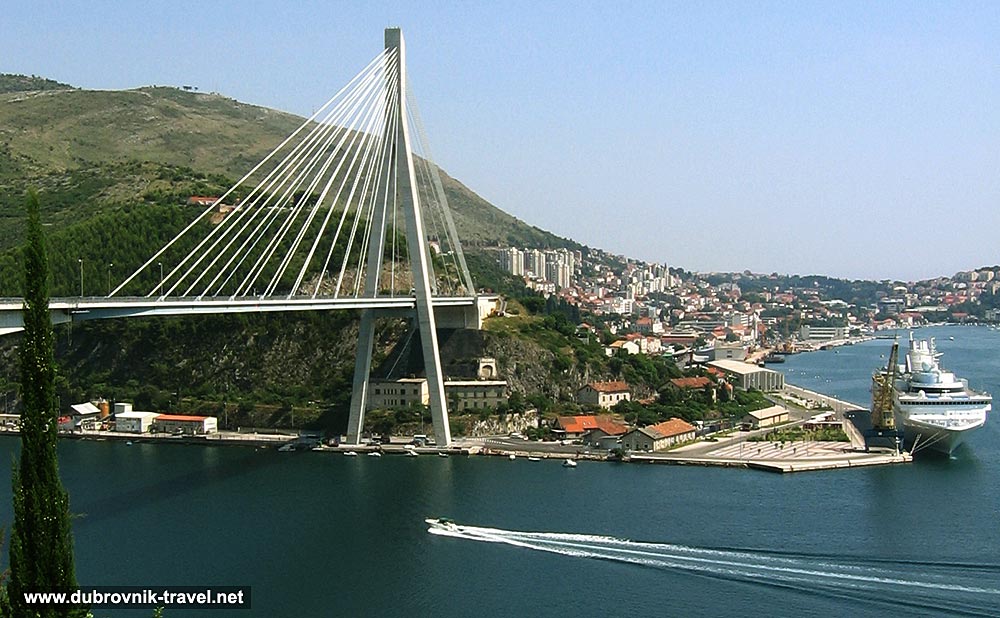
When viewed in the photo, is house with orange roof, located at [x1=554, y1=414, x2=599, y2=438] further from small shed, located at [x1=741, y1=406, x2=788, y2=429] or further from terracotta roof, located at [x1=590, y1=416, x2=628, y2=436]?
small shed, located at [x1=741, y1=406, x2=788, y2=429]

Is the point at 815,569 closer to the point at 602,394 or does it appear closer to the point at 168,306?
the point at 168,306

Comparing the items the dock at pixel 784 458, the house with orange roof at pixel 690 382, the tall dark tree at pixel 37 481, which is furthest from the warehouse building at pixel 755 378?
the tall dark tree at pixel 37 481

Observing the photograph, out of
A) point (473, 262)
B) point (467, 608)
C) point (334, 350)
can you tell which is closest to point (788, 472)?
point (467, 608)

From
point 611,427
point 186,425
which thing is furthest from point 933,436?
point 186,425

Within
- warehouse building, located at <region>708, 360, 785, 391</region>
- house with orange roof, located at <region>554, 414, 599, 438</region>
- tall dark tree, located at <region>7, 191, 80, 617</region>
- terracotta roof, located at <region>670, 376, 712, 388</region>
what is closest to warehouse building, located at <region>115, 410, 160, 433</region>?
house with orange roof, located at <region>554, 414, 599, 438</region>

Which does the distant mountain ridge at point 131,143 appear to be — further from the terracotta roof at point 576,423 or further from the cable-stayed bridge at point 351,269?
the terracotta roof at point 576,423

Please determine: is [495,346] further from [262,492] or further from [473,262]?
[473,262]
